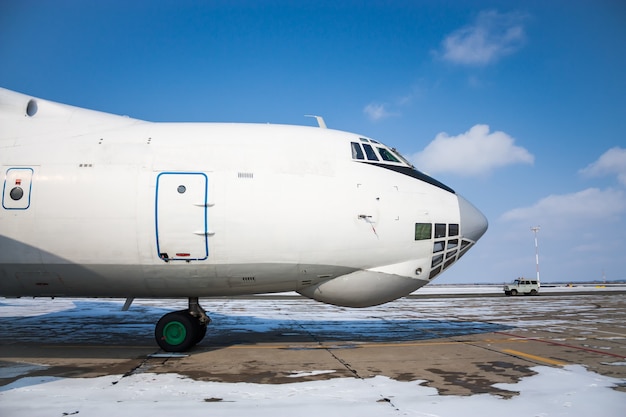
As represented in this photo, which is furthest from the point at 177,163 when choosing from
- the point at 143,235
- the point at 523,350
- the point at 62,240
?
the point at 523,350

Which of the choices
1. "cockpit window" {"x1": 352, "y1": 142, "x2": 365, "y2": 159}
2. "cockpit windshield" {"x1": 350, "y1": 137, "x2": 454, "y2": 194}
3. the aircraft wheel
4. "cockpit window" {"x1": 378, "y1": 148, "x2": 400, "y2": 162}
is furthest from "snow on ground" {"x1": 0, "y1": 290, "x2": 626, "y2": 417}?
"cockpit window" {"x1": 378, "y1": 148, "x2": 400, "y2": 162}

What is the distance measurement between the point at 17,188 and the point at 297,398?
7814 millimetres

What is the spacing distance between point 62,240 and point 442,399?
826 centimetres

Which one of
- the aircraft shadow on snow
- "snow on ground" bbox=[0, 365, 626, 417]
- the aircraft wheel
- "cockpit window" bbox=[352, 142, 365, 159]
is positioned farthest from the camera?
the aircraft shadow on snow

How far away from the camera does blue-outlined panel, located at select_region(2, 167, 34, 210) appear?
9.48 metres

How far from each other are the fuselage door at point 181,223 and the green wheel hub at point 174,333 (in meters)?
1.79

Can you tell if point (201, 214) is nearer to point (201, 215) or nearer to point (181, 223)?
point (201, 215)

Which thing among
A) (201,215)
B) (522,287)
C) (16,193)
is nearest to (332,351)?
(201,215)

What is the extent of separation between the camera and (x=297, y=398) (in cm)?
620

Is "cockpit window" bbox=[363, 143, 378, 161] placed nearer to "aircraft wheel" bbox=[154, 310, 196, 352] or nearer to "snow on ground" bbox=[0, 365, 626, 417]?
"snow on ground" bbox=[0, 365, 626, 417]

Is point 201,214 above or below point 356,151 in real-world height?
below

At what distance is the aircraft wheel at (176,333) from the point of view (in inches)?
396

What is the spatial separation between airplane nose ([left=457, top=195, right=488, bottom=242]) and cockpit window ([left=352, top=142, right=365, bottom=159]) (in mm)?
2757

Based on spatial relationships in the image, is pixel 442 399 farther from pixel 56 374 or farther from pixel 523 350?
pixel 56 374
